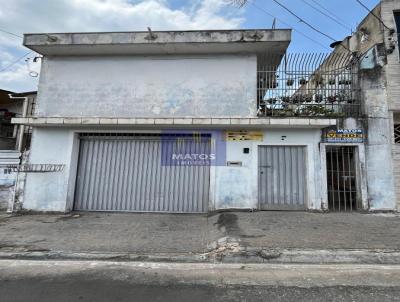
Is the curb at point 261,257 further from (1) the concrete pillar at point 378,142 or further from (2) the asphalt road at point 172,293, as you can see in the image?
(1) the concrete pillar at point 378,142

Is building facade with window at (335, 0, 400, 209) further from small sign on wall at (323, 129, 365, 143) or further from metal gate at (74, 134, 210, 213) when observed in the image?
metal gate at (74, 134, 210, 213)

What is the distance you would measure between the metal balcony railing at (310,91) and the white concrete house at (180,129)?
0.04m

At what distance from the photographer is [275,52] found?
28.9ft

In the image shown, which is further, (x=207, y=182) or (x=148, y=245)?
(x=207, y=182)

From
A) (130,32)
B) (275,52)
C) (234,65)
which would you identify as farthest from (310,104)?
(130,32)

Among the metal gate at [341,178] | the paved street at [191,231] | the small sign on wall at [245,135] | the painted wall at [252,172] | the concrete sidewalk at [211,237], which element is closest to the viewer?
the concrete sidewalk at [211,237]

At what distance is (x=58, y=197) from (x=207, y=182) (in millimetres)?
4604

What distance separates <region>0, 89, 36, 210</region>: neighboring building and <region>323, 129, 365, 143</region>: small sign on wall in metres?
9.58

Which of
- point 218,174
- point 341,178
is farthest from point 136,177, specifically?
point 341,178

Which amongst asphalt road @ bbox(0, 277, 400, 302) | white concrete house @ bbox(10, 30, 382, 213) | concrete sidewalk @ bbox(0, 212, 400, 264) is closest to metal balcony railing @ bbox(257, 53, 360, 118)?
white concrete house @ bbox(10, 30, 382, 213)

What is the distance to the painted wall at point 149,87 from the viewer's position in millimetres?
8594

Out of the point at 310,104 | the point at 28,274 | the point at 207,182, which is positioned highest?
the point at 310,104

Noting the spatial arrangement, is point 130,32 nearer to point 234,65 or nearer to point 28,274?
point 234,65

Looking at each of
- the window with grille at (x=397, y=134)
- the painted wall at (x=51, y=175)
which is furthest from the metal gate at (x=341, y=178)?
the painted wall at (x=51, y=175)
